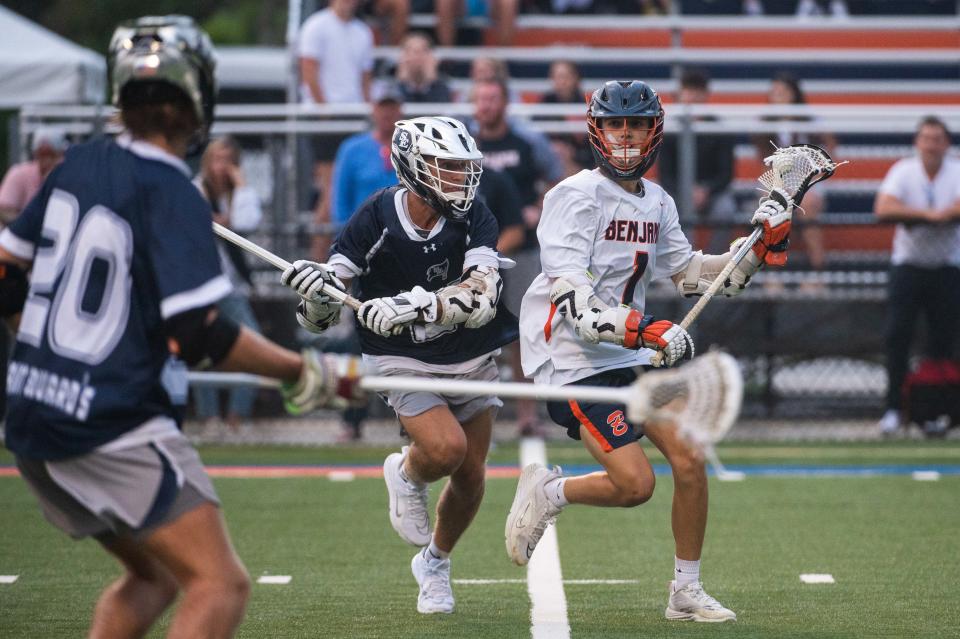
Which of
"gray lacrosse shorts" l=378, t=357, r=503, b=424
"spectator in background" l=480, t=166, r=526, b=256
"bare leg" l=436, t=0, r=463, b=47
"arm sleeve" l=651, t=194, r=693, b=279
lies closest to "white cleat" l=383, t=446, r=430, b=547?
"gray lacrosse shorts" l=378, t=357, r=503, b=424

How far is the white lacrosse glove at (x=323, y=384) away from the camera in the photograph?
12.3ft

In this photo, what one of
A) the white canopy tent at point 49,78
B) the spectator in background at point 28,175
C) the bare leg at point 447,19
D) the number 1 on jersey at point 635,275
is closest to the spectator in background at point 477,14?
the bare leg at point 447,19

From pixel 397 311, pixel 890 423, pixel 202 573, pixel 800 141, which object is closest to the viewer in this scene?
pixel 202 573

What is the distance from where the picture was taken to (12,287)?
3.95 m

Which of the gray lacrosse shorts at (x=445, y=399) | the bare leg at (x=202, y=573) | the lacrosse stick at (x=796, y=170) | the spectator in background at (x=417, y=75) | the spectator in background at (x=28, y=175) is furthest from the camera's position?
the spectator in background at (x=417, y=75)

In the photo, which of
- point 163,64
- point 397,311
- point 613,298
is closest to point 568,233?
point 613,298

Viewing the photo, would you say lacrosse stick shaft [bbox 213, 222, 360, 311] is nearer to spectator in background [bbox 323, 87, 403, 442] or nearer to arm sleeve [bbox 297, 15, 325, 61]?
spectator in background [bbox 323, 87, 403, 442]

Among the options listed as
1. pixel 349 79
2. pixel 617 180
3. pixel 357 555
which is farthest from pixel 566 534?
pixel 349 79

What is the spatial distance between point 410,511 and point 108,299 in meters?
2.59

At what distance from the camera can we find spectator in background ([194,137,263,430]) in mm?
10945

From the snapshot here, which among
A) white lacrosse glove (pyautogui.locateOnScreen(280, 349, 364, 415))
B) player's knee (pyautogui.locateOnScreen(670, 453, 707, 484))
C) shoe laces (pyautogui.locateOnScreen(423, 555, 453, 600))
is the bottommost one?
shoe laces (pyautogui.locateOnScreen(423, 555, 453, 600))

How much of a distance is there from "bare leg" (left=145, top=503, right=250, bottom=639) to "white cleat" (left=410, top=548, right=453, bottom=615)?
2.23m

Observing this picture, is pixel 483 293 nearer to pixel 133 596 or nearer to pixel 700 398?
pixel 700 398

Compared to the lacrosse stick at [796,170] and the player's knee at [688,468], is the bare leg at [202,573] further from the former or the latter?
the lacrosse stick at [796,170]
